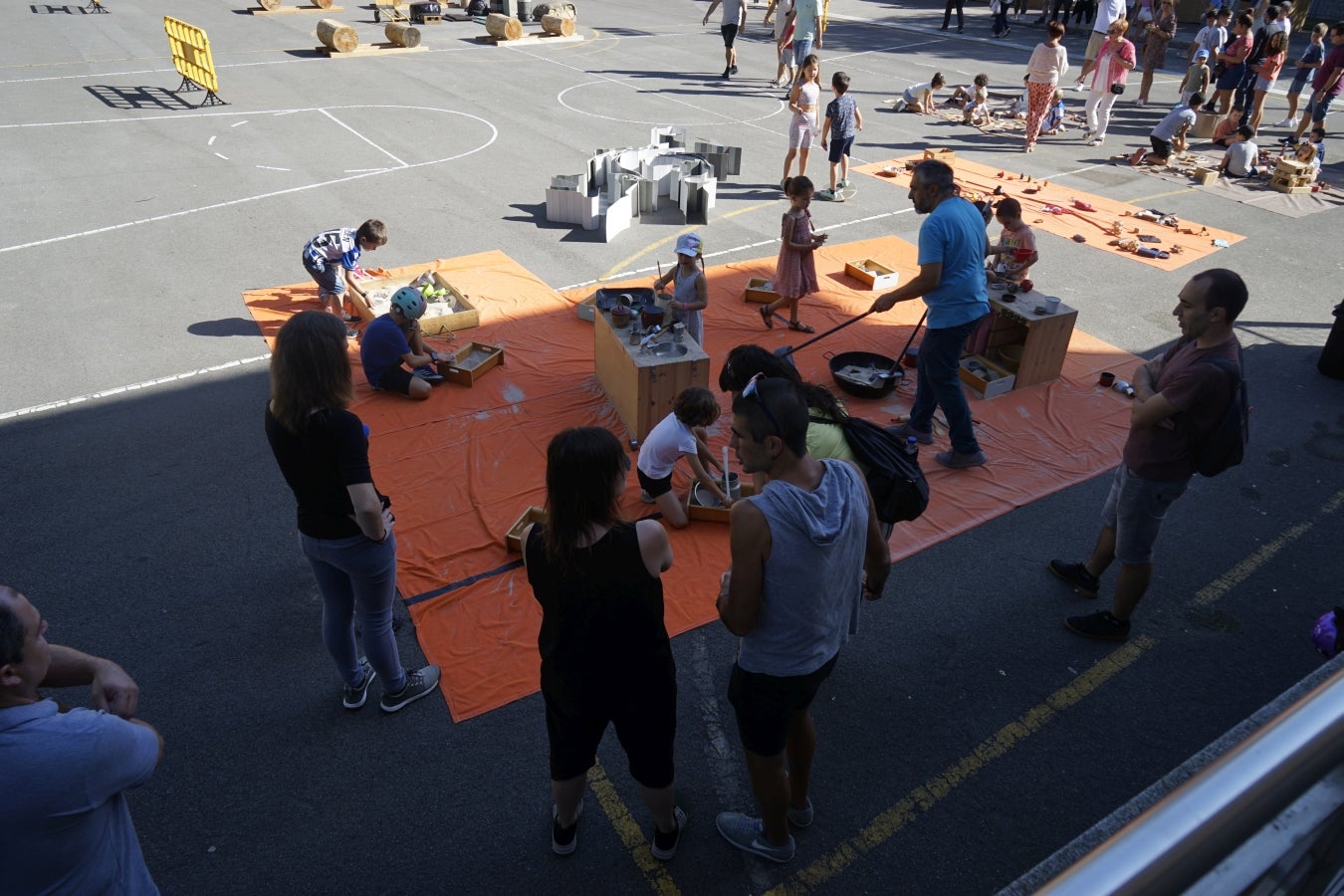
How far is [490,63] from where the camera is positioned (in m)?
20.8

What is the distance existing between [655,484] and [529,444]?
1575 millimetres

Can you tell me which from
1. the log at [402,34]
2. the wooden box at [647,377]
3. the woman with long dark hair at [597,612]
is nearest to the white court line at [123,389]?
the wooden box at [647,377]

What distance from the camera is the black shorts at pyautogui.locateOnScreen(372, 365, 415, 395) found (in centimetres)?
754

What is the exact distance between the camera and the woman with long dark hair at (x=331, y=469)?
3.44m

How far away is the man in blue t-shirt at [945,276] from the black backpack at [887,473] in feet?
8.13

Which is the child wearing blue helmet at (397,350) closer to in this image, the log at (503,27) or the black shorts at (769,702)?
the black shorts at (769,702)

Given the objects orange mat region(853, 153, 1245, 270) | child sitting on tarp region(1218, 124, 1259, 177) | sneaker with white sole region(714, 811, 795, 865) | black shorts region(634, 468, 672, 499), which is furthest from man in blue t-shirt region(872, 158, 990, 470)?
child sitting on tarp region(1218, 124, 1259, 177)

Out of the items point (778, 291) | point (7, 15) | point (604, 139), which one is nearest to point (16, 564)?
point (778, 291)

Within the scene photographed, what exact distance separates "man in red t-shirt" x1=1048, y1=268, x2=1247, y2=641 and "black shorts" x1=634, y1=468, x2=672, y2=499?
9.34 ft

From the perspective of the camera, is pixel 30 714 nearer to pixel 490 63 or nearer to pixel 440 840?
pixel 440 840

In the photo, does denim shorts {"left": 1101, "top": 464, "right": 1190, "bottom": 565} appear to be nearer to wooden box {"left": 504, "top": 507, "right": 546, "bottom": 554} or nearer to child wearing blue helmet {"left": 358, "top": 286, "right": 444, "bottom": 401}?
wooden box {"left": 504, "top": 507, "right": 546, "bottom": 554}

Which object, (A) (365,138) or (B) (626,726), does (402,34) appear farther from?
(B) (626,726)

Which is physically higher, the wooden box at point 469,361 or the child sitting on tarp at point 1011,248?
the child sitting on tarp at point 1011,248

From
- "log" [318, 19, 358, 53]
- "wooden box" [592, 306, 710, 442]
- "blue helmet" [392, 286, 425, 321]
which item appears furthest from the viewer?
"log" [318, 19, 358, 53]
